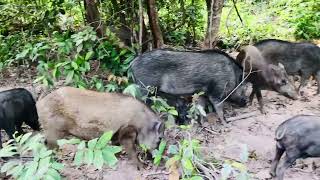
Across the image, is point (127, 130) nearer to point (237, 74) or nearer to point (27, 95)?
point (27, 95)

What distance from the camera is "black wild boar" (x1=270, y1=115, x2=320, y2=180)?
4.74m

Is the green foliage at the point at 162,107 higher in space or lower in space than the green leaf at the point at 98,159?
lower

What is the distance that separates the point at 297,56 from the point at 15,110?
167 inches

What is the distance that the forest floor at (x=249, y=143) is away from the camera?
510 centimetres

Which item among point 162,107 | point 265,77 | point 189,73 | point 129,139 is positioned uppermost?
point 189,73

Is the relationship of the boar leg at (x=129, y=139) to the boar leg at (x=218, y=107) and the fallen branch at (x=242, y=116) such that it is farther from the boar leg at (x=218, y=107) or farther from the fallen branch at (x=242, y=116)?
the fallen branch at (x=242, y=116)

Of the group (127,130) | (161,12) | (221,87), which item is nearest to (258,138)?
(221,87)

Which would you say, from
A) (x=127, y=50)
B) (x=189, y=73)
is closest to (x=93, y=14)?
(x=127, y=50)

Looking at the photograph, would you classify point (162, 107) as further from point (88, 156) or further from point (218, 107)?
point (88, 156)

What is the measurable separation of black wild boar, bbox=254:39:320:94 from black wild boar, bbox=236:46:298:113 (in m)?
0.55

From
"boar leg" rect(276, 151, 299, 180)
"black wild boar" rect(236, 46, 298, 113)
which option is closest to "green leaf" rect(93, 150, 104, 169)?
"boar leg" rect(276, 151, 299, 180)

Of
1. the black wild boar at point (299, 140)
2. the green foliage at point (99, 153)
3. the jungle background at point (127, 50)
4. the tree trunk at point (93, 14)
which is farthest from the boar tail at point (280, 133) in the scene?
the tree trunk at point (93, 14)

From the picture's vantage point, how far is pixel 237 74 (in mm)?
6449

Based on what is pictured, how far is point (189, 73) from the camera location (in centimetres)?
625
